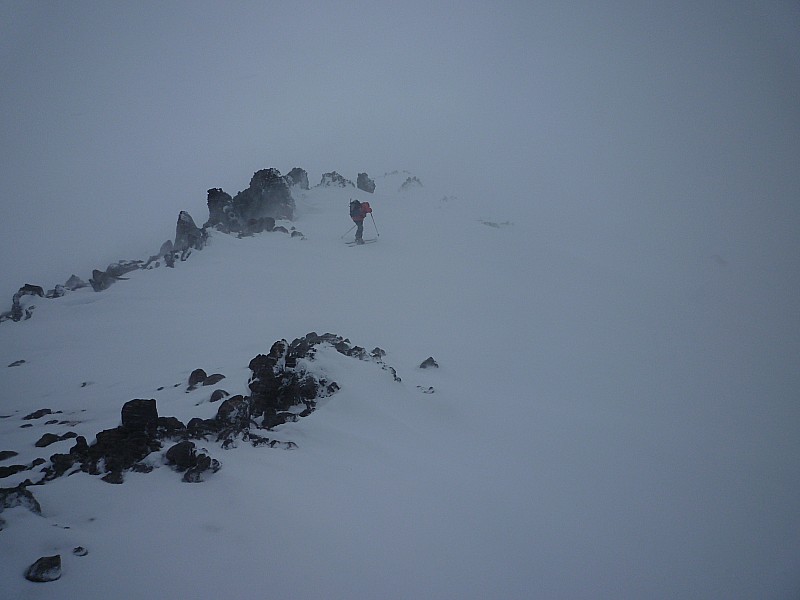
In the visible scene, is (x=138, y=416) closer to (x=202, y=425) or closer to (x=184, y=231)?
(x=202, y=425)

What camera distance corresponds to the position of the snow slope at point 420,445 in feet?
9.80

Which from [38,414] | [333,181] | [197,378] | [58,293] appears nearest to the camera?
[38,414]

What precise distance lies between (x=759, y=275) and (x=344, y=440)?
1637 inches

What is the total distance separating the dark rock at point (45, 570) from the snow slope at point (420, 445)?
1.9 inches

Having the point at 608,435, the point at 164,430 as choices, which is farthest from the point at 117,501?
the point at 608,435

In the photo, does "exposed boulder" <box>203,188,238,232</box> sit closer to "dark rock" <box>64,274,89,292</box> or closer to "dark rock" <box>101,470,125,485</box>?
"dark rock" <box>64,274,89,292</box>

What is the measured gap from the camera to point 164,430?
4.50 m

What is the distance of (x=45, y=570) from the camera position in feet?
7.56

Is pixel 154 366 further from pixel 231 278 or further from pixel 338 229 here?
pixel 338 229

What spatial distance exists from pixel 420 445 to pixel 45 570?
162 inches

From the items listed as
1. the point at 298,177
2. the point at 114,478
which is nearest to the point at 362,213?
the point at 298,177

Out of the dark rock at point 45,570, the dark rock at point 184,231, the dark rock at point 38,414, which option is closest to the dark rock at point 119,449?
the dark rock at point 45,570

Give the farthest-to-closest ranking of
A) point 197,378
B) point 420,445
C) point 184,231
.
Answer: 1. point 184,231
2. point 197,378
3. point 420,445

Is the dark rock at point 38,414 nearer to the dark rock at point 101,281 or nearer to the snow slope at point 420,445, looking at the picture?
the snow slope at point 420,445
